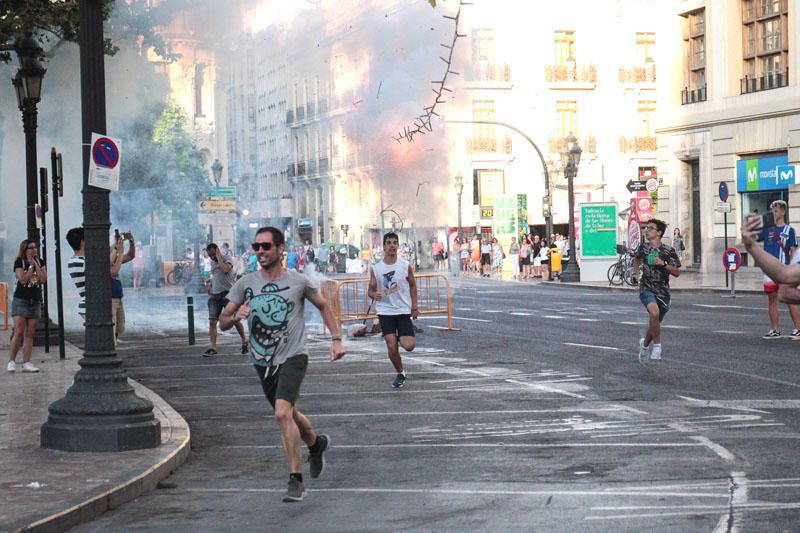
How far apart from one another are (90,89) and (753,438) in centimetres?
575

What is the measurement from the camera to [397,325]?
1555 cm

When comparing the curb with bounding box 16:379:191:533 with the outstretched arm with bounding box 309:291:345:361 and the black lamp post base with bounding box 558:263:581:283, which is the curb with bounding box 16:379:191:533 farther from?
the black lamp post base with bounding box 558:263:581:283

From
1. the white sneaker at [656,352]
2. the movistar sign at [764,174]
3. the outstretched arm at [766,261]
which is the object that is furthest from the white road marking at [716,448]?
the movistar sign at [764,174]

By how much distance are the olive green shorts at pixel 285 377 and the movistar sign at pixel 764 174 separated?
35.2 meters

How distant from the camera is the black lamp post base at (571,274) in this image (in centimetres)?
4597

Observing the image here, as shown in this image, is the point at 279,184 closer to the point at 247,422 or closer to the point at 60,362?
the point at 60,362

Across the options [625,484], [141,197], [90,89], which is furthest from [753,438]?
[141,197]

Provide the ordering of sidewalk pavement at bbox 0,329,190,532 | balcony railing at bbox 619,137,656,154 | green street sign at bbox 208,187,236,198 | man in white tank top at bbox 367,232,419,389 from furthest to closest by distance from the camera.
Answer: balcony railing at bbox 619,137,656,154 < green street sign at bbox 208,187,236,198 < man in white tank top at bbox 367,232,419,389 < sidewalk pavement at bbox 0,329,190,532

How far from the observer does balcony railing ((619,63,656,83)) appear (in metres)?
42.3

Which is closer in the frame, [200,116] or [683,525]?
[683,525]

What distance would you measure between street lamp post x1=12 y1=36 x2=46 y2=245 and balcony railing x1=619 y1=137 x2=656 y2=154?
109ft

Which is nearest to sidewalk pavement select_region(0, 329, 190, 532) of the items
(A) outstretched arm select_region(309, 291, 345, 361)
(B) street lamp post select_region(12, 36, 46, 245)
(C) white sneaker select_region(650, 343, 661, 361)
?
(A) outstretched arm select_region(309, 291, 345, 361)

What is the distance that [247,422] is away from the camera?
491 inches

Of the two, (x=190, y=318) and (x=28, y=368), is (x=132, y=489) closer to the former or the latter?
(x=28, y=368)
